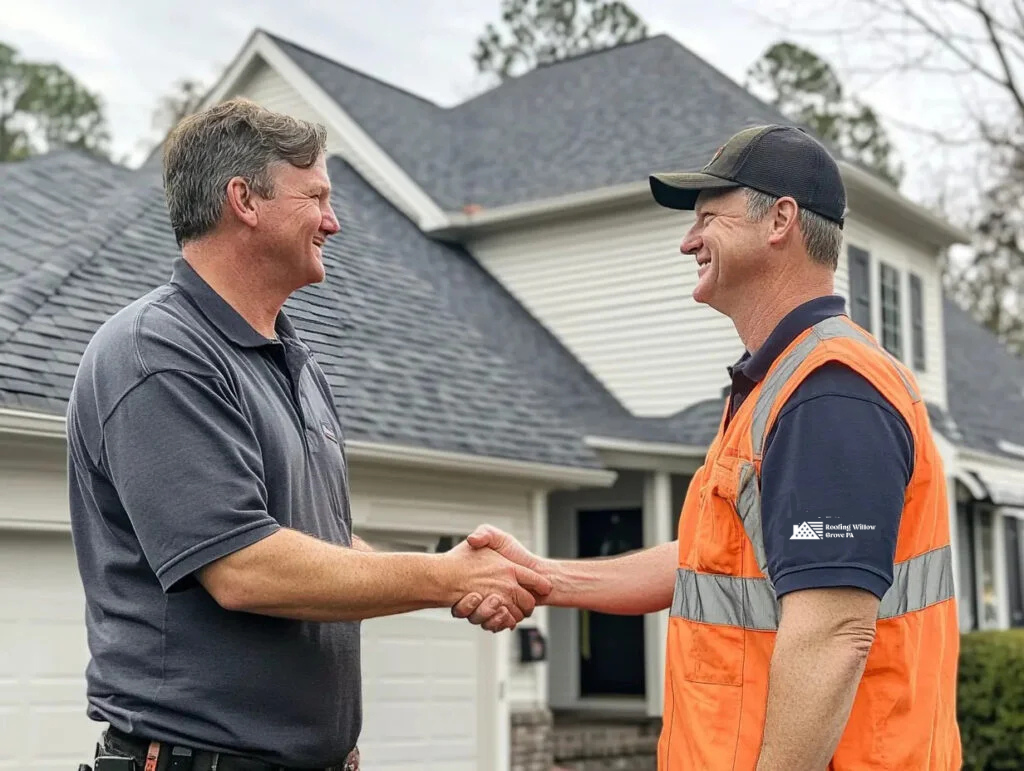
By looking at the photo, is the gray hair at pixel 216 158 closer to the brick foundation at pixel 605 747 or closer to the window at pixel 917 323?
the brick foundation at pixel 605 747

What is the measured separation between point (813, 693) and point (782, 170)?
3.61ft

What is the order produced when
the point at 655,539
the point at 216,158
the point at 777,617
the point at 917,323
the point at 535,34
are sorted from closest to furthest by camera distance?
1. the point at 777,617
2. the point at 216,158
3. the point at 655,539
4. the point at 917,323
5. the point at 535,34

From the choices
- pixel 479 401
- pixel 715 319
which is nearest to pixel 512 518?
pixel 479 401

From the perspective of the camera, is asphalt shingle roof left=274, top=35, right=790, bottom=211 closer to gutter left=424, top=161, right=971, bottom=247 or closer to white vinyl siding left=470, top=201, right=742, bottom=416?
gutter left=424, top=161, right=971, bottom=247

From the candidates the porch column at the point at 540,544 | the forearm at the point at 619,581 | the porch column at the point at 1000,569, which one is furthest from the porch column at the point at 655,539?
the forearm at the point at 619,581

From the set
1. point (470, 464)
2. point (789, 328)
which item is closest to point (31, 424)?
point (470, 464)

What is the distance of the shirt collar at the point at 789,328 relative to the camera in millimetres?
2664

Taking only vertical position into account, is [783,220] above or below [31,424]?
below

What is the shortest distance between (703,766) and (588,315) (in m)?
12.2

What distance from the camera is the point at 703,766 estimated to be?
8.17 feet

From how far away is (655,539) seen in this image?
13.5 m

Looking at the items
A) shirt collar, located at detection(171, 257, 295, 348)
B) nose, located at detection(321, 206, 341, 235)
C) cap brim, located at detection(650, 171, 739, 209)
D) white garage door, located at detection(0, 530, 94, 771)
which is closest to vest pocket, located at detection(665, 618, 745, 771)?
cap brim, located at detection(650, 171, 739, 209)

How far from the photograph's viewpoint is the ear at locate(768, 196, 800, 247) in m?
2.71

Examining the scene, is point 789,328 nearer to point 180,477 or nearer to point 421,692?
point 180,477
